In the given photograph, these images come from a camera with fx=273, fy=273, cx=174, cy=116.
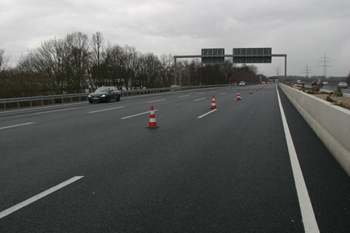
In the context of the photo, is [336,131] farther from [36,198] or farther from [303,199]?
[36,198]

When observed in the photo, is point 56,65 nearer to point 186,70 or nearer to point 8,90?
point 8,90

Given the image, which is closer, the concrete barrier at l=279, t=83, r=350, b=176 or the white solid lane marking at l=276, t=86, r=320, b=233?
the white solid lane marking at l=276, t=86, r=320, b=233

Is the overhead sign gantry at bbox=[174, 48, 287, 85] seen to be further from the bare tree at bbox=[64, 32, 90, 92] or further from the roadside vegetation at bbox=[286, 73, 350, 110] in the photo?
the roadside vegetation at bbox=[286, 73, 350, 110]

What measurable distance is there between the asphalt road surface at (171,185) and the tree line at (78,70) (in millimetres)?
26461

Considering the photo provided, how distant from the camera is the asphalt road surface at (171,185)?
3012 mm

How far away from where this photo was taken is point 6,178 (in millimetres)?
4398

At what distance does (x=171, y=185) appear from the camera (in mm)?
4082

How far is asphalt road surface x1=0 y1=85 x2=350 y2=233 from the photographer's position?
3.01 meters

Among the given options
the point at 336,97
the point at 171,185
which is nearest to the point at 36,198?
the point at 171,185

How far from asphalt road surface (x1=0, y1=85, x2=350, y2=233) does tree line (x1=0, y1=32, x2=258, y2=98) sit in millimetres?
26461

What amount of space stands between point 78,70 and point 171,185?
41.2 m

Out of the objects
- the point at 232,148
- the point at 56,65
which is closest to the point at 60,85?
the point at 56,65

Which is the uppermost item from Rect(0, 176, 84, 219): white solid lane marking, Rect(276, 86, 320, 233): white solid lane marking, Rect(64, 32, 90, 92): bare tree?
Rect(64, 32, 90, 92): bare tree

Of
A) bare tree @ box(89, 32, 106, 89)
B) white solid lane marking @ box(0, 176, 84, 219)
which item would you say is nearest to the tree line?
bare tree @ box(89, 32, 106, 89)
